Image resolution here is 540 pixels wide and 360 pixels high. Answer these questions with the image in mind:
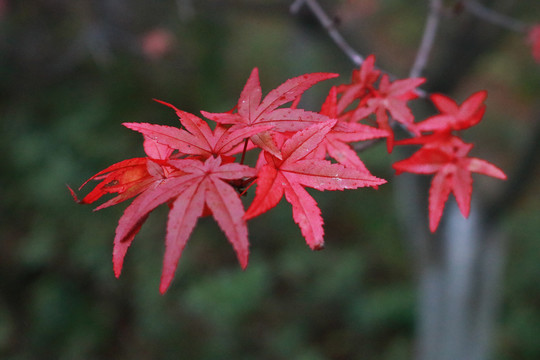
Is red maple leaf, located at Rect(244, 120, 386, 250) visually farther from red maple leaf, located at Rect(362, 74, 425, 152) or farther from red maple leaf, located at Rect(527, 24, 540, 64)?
red maple leaf, located at Rect(527, 24, 540, 64)

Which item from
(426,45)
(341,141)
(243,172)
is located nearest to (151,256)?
(426,45)

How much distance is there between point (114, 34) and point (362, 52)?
268cm

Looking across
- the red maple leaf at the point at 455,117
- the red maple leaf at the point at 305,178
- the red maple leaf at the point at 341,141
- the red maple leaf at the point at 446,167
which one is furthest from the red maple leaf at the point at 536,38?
the red maple leaf at the point at 305,178

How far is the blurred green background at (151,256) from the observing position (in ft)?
11.6

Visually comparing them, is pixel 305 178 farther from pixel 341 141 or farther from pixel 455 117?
pixel 455 117

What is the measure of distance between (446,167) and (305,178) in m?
0.44

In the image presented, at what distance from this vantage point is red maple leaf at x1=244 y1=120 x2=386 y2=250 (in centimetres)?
66

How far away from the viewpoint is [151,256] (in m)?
4.09

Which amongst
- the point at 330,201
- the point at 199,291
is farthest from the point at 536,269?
the point at 199,291

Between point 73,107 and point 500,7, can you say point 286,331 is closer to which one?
point 500,7

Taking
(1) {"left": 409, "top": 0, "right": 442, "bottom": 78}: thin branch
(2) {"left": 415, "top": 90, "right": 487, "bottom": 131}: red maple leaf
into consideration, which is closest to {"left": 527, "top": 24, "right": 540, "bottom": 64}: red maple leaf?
(1) {"left": 409, "top": 0, "right": 442, "bottom": 78}: thin branch

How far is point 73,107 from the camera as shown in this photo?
4.72 m

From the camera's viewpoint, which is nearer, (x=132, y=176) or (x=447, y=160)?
(x=132, y=176)

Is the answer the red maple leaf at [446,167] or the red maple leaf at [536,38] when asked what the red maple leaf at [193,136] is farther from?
the red maple leaf at [536,38]
